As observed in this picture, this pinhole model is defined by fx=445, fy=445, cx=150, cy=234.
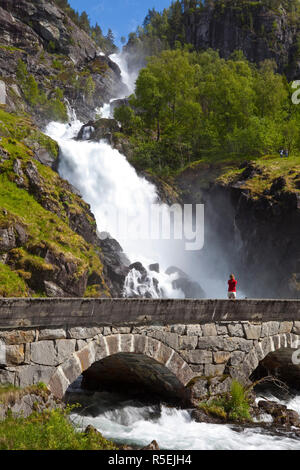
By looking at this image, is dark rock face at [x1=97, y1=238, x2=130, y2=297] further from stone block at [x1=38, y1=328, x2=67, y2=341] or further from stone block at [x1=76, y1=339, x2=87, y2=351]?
stone block at [x1=38, y1=328, x2=67, y2=341]

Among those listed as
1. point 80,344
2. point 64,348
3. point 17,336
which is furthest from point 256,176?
point 17,336

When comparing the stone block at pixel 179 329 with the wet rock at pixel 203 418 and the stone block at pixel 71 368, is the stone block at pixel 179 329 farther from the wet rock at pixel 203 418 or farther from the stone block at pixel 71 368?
the stone block at pixel 71 368

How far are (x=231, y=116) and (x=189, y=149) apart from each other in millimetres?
5212

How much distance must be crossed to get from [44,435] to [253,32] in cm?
8524

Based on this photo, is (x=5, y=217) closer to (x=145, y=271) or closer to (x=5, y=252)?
(x=5, y=252)

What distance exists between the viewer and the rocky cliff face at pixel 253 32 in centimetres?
7669

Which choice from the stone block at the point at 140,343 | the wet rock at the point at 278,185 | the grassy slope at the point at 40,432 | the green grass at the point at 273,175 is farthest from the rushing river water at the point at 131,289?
the wet rock at the point at 278,185

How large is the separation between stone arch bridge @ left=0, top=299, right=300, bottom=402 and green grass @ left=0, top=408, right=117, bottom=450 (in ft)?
2.49

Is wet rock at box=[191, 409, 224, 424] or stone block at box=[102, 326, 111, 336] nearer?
stone block at box=[102, 326, 111, 336]

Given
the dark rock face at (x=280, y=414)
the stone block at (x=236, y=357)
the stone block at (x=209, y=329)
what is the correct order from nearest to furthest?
the stone block at (x=209, y=329), the dark rock face at (x=280, y=414), the stone block at (x=236, y=357)

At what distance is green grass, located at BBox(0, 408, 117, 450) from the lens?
18.4 feet

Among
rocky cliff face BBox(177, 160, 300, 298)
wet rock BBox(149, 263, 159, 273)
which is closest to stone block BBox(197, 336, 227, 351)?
rocky cliff face BBox(177, 160, 300, 298)

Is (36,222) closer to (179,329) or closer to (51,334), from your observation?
(179,329)

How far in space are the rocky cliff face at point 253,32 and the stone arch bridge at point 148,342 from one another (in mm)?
69033
